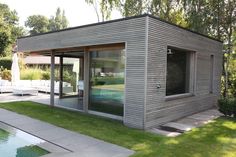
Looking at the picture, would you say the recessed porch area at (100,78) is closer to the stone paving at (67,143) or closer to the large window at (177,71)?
the large window at (177,71)

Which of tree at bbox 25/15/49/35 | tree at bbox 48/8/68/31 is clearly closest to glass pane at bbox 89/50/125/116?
tree at bbox 48/8/68/31

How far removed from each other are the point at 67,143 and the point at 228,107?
22.3 ft

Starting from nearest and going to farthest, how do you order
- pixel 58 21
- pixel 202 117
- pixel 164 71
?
1. pixel 164 71
2. pixel 202 117
3. pixel 58 21

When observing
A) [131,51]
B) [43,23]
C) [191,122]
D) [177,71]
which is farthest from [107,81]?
[43,23]

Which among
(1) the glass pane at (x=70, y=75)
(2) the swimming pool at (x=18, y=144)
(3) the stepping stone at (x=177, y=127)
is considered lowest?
(2) the swimming pool at (x=18, y=144)

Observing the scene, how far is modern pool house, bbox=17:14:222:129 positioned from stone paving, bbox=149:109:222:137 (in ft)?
0.76

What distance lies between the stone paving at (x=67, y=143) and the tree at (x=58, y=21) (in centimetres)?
6891

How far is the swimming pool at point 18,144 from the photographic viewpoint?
5.73m

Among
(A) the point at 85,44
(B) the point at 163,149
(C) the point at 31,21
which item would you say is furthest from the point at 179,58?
(C) the point at 31,21

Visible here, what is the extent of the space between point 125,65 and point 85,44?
6.63 ft

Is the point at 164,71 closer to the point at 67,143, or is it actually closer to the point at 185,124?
the point at 185,124

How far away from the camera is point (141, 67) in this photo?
755 cm

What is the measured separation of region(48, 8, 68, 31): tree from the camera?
2945 inches

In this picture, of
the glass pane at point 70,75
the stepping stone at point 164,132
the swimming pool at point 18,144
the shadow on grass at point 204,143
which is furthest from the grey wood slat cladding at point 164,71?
the glass pane at point 70,75
